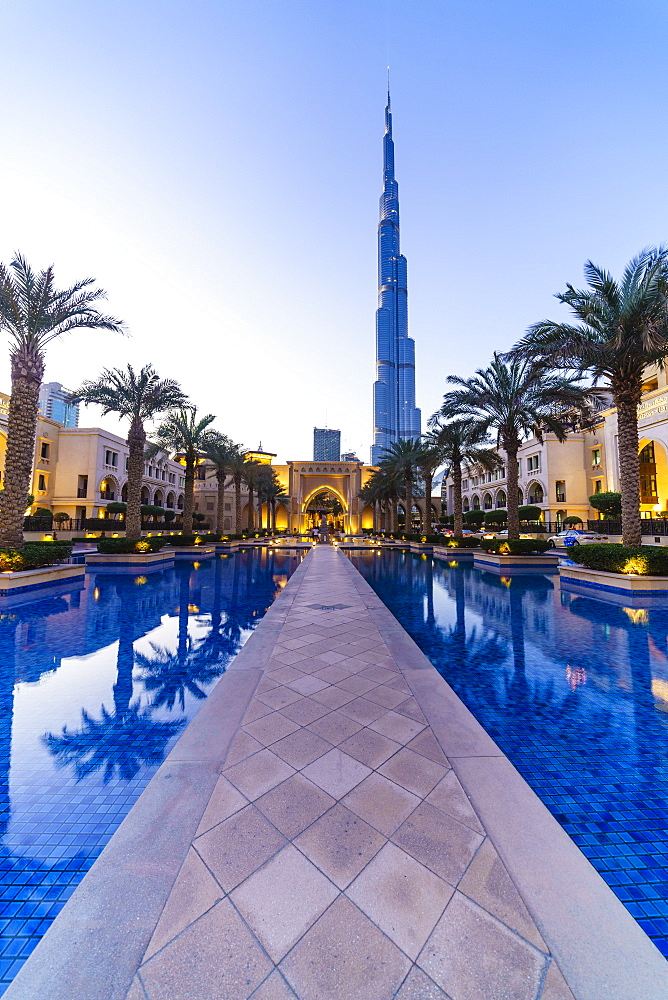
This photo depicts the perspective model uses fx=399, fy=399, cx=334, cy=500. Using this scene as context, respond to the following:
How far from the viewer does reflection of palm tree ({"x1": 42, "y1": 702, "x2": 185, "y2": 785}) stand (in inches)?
126

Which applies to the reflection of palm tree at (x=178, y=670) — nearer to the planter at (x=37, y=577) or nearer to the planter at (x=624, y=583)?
the planter at (x=37, y=577)

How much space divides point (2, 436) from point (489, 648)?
113 ft

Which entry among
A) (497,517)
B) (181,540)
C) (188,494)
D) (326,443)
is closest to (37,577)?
(181,540)

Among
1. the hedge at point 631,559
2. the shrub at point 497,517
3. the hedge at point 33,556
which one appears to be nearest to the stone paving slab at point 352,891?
the hedge at point 631,559

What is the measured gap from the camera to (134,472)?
19.0 m

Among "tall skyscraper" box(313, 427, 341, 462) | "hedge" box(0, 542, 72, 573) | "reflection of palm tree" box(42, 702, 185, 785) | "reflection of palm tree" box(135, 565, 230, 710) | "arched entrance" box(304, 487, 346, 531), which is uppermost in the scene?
"tall skyscraper" box(313, 427, 341, 462)

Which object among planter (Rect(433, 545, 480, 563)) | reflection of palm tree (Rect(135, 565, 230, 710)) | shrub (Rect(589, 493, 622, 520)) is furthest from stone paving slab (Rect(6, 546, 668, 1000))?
A: shrub (Rect(589, 493, 622, 520))

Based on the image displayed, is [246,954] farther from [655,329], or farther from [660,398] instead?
[660,398]

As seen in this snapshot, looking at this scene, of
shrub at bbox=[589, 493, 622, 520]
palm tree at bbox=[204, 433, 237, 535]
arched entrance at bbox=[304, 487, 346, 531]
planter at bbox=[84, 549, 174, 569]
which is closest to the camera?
planter at bbox=[84, 549, 174, 569]

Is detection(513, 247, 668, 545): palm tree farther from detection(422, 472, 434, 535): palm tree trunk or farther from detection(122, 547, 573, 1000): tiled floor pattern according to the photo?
detection(422, 472, 434, 535): palm tree trunk

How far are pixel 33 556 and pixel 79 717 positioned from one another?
990 centimetres

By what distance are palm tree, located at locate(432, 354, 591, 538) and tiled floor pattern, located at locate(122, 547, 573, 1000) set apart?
675 inches

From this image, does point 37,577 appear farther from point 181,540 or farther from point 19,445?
point 181,540

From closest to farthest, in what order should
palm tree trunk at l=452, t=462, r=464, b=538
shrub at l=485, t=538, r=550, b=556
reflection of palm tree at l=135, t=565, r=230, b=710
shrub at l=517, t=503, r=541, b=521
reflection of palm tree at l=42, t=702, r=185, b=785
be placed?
reflection of palm tree at l=42, t=702, r=185, b=785 → reflection of palm tree at l=135, t=565, r=230, b=710 → shrub at l=485, t=538, r=550, b=556 → palm tree trunk at l=452, t=462, r=464, b=538 → shrub at l=517, t=503, r=541, b=521
